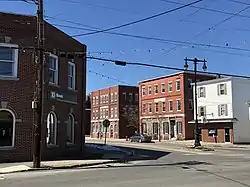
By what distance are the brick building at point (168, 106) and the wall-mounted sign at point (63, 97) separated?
36.5 metres

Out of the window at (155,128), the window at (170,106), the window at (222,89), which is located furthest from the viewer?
the window at (155,128)

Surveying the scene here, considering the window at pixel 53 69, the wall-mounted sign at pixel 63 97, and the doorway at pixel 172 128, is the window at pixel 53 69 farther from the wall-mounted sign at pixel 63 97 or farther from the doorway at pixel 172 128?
the doorway at pixel 172 128

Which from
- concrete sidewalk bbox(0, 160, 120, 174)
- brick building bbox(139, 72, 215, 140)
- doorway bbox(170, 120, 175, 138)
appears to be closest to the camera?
concrete sidewalk bbox(0, 160, 120, 174)

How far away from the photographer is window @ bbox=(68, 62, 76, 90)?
26711 mm

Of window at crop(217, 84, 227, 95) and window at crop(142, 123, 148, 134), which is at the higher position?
window at crop(217, 84, 227, 95)

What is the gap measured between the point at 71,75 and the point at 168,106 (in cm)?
3965

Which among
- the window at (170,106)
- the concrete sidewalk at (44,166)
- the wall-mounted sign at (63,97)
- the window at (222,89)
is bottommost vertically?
the concrete sidewalk at (44,166)

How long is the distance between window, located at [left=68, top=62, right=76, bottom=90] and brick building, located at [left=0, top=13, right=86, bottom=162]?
1.61 meters

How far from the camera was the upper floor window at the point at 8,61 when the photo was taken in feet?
70.1

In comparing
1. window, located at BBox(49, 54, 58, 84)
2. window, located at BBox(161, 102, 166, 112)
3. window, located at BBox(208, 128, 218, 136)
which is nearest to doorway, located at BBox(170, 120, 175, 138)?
window, located at BBox(161, 102, 166, 112)

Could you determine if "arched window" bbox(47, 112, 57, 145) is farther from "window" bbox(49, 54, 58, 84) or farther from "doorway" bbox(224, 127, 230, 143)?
"doorway" bbox(224, 127, 230, 143)

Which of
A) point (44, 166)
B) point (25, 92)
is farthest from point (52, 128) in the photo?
point (44, 166)

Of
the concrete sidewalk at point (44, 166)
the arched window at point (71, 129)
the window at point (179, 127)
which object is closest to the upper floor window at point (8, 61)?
the concrete sidewalk at point (44, 166)

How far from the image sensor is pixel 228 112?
50.6 meters
